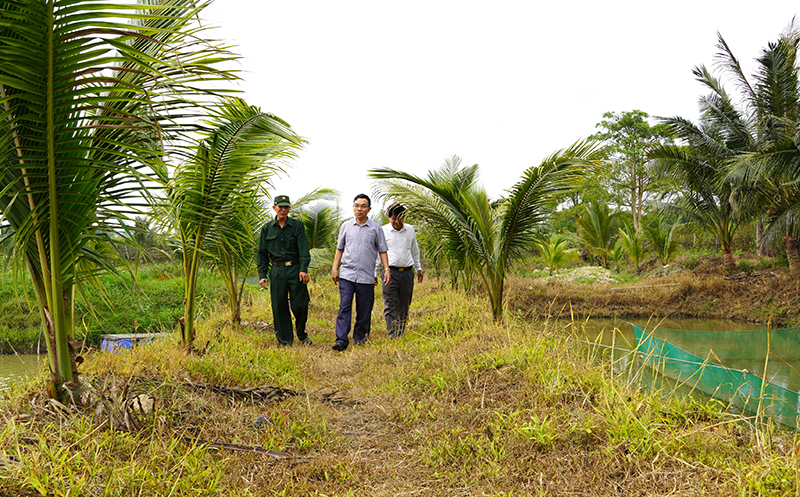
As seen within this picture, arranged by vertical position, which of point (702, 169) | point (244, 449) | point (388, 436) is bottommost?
point (388, 436)

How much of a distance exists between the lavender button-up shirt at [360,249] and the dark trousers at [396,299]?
1.52 ft

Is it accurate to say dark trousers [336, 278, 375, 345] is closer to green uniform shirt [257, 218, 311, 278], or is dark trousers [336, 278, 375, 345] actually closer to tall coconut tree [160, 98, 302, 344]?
green uniform shirt [257, 218, 311, 278]

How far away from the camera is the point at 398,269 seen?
6.28 metres

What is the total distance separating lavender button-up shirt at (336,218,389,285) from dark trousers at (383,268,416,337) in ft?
1.52

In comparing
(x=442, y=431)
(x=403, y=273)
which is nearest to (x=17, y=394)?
(x=442, y=431)

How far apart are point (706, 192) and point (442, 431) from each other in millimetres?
15694

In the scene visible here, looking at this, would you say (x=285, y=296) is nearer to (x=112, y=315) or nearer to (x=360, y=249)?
(x=360, y=249)

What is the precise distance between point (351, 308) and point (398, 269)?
2.90ft

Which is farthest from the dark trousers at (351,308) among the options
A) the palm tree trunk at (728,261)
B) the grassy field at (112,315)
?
the palm tree trunk at (728,261)

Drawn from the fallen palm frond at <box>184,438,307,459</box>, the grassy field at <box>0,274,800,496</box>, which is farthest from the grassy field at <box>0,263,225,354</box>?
the fallen palm frond at <box>184,438,307,459</box>

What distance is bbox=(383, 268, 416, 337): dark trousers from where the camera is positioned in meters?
6.18

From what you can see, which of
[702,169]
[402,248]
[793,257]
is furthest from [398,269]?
[702,169]

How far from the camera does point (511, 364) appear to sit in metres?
3.68

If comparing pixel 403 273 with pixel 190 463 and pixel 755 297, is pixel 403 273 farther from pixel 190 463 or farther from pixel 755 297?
pixel 755 297
